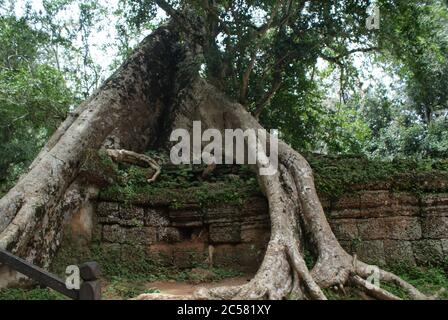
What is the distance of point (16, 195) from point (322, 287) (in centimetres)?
307

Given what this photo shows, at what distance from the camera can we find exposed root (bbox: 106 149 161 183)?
5.64 meters

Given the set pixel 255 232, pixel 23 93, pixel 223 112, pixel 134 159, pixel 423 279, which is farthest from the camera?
pixel 23 93

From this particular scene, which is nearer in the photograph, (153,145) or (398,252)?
(398,252)

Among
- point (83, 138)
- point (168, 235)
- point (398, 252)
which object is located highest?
point (83, 138)

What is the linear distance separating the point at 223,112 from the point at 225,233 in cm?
216

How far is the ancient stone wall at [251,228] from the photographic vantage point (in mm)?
4898

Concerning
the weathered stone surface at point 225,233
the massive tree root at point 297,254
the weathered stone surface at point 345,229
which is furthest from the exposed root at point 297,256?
the weathered stone surface at point 225,233

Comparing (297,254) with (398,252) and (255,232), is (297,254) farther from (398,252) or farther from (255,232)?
(398,252)

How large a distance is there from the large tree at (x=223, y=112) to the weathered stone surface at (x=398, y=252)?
0.83m

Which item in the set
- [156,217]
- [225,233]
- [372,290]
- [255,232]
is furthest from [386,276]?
[156,217]

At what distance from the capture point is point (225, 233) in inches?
210

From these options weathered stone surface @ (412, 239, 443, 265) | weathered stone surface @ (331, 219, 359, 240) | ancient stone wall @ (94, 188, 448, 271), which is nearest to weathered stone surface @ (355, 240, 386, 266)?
ancient stone wall @ (94, 188, 448, 271)

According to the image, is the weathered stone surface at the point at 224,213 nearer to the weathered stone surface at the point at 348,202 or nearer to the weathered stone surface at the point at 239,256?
the weathered stone surface at the point at 239,256
